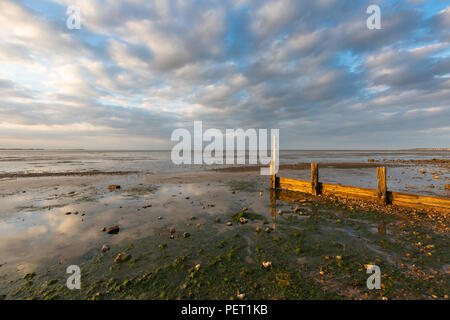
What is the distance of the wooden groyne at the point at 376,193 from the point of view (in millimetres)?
8852

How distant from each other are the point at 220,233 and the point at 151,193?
9.47 metres

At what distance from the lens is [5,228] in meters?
8.20

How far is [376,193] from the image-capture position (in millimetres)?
10602

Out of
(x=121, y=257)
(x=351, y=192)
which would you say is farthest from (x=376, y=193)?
(x=121, y=257)

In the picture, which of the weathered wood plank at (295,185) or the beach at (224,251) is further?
the weathered wood plank at (295,185)

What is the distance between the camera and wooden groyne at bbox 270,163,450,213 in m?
8.85

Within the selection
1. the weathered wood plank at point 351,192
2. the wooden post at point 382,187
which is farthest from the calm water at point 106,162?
the wooden post at point 382,187

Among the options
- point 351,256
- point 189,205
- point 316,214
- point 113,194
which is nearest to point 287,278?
point 351,256

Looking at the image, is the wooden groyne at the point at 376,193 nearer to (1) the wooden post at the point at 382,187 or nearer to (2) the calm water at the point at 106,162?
(1) the wooden post at the point at 382,187

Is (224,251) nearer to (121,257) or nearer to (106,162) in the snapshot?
(121,257)

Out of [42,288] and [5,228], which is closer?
[42,288]

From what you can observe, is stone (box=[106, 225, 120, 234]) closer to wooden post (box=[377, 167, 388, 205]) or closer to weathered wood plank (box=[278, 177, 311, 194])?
weathered wood plank (box=[278, 177, 311, 194])

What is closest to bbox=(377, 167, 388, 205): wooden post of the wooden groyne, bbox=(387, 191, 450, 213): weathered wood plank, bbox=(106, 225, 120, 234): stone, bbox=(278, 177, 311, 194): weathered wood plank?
the wooden groyne
